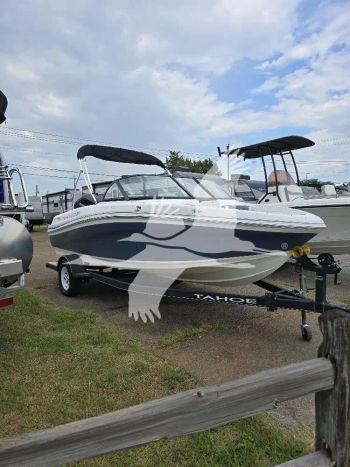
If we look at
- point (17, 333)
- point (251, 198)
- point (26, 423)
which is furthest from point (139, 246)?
point (251, 198)

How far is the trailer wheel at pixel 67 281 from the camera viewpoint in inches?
259

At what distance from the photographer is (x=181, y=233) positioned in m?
4.87

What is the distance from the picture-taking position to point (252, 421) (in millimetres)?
2943

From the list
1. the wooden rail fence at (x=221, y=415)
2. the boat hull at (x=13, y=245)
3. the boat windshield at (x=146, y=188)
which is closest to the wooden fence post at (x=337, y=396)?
the wooden rail fence at (x=221, y=415)

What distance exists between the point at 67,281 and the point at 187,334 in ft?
9.13

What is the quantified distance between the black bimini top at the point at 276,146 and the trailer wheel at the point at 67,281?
13.7 feet

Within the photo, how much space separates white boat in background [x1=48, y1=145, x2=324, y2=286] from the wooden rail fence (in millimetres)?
2495

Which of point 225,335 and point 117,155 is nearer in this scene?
point 225,335

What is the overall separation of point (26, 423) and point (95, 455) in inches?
63.5

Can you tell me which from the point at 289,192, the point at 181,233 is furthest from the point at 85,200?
the point at 289,192

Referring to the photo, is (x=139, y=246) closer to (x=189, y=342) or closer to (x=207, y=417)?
(x=189, y=342)

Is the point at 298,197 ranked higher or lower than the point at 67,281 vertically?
higher

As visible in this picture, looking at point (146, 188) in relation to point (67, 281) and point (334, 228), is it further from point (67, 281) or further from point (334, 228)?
point (334, 228)

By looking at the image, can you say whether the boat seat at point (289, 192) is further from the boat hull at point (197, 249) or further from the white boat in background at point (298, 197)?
the boat hull at point (197, 249)
